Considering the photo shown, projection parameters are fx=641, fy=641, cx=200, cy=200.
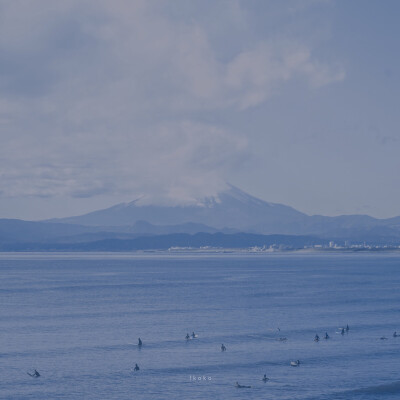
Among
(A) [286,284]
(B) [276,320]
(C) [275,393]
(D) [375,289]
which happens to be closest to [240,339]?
(B) [276,320]

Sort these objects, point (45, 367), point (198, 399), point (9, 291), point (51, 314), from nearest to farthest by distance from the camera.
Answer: point (198, 399) < point (45, 367) < point (51, 314) < point (9, 291)

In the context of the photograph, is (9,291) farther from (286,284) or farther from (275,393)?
(275,393)

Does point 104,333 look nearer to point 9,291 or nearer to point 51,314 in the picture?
point 51,314

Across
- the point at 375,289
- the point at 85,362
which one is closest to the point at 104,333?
the point at 85,362

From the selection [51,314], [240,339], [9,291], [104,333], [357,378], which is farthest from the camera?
[9,291]

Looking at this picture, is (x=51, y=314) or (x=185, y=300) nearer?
(x=51, y=314)

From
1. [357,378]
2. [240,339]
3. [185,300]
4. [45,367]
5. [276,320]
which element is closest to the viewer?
[357,378]

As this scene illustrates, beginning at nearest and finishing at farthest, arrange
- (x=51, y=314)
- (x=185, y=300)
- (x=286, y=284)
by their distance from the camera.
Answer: (x=51, y=314), (x=185, y=300), (x=286, y=284)

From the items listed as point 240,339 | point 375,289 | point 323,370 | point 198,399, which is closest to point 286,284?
point 375,289

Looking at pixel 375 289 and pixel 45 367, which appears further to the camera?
pixel 375 289

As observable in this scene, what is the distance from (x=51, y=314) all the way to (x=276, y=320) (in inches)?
1036

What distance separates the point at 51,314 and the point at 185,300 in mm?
22904

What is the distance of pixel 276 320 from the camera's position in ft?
227

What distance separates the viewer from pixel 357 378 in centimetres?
4384
